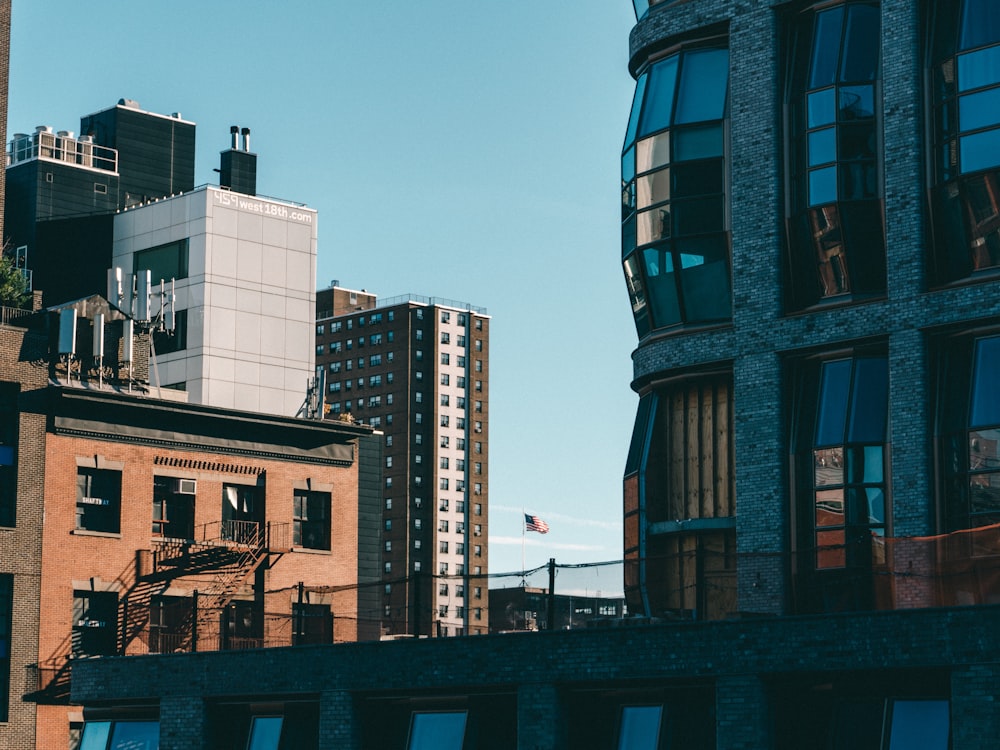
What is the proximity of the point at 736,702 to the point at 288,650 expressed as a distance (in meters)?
10.7

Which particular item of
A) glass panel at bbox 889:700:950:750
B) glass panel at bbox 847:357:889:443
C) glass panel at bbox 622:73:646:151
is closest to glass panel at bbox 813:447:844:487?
glass panel at bbox 847:357:889:443

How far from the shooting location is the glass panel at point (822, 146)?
33.8 m

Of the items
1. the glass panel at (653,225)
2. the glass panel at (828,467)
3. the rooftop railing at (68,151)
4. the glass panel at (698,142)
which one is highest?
the rooftop railing at (68,151)

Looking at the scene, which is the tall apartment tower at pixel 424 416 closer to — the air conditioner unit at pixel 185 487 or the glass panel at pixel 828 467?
the air conditioner unit at pixel 185 487

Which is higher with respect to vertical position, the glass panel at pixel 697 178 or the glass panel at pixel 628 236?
the glass panel at pixel 697 178

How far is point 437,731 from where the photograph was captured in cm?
3158

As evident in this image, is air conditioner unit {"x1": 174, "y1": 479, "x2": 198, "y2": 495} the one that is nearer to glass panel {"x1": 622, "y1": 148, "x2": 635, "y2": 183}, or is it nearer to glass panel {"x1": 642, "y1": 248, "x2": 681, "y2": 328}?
glass panel {"x1": 622, "y1": 148, "x2": 635, "y2": 183}

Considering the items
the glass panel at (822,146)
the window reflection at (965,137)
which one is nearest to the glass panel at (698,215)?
the glass panel at (822,146)

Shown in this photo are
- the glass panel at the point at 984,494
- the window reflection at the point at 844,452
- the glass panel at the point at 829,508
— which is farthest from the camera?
the glass panel at the point at 829,508

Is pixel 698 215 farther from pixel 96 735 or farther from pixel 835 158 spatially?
pixel 96 735

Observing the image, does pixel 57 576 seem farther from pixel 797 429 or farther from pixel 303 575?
pixel 797 429

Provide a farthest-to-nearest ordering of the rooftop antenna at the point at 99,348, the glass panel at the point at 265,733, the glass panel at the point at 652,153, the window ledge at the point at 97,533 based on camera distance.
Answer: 1. the rooftop antenna at the point at 99,348
2. the window ledge at the point at 97,533
3. the glass panel at the point at 652,153
4. the glass panel at the point at 265,733

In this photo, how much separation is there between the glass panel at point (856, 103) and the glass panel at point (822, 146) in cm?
41

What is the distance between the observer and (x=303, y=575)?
57.6 metres
